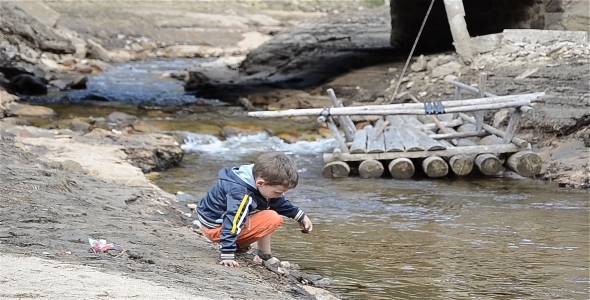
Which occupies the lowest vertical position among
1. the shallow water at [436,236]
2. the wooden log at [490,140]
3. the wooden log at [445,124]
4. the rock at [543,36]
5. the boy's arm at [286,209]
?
the shallow water at [436,236]

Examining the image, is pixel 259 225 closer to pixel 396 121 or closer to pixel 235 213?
pixel 235 213

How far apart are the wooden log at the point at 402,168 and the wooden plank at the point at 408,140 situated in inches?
8.0

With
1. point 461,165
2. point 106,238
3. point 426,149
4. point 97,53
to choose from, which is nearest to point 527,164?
point 461,165

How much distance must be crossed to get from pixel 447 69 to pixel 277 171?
1222 centimetres

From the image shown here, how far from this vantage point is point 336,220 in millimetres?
8633

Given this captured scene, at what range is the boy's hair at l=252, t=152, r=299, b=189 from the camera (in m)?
4.86

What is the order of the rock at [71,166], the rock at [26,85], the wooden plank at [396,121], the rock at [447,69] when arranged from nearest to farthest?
1. the rock at [71,166]
2. the wooden plank at [396,121]
3. the rock at [447,69]
4. the rock at [26,85]

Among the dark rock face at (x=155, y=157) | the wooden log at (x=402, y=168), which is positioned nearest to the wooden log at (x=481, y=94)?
the wooden log at (x=402, y=168)

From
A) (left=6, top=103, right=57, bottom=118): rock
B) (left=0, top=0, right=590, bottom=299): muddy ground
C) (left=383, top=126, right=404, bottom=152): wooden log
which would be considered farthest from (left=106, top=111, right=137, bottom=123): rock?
(left=383, top=126, right=404, bottom=152): wooden log

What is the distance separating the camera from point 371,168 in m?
11.2

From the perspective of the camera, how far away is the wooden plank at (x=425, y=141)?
11234mm

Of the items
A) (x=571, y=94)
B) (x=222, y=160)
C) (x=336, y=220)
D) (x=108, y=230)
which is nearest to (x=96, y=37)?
(x=222, y=160)

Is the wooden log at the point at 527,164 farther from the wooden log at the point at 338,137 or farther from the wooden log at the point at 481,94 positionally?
the wooden log at the point at 338,137

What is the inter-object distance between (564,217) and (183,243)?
4689 millimetres
